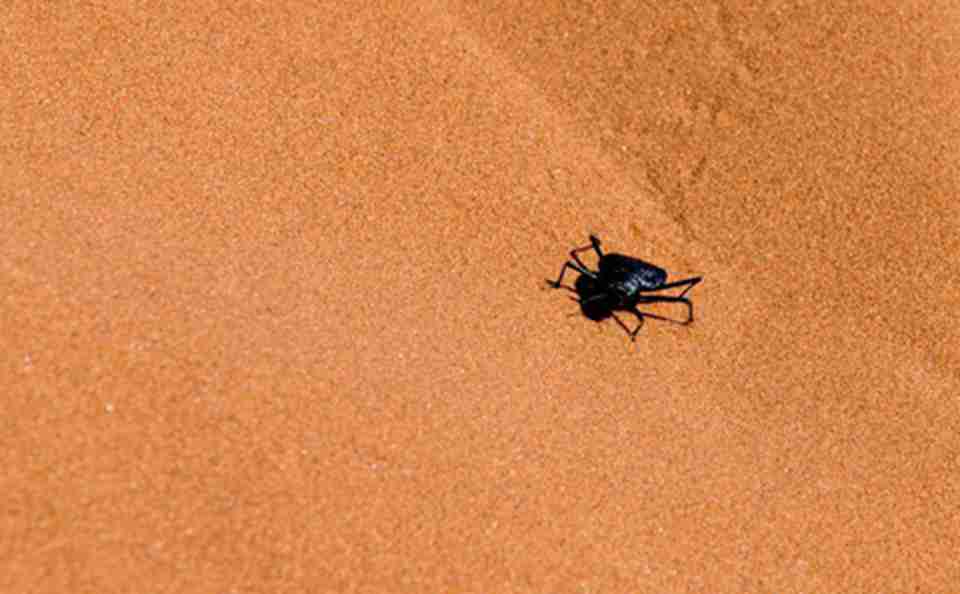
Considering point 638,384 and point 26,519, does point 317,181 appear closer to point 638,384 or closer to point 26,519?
point 638,384

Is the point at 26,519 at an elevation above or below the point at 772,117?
below

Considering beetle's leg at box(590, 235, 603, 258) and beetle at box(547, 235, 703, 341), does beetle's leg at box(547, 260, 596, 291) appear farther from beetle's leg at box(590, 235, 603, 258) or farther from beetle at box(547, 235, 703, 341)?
beetle's leg at box(590, 235, 603, 258)

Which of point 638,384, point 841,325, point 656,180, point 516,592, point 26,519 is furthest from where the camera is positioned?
point 656,180

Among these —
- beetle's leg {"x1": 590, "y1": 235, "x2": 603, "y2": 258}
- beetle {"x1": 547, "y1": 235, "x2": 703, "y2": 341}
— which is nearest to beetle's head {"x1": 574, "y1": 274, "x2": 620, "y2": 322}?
beetle {"x1": 547, "y1": 235, "x2": 703, "y2": 341}

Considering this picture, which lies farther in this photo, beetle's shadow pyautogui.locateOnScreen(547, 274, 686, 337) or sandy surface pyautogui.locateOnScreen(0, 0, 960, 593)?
beetle's shadow pyautogui.locateOnScreen(547, 274, 686, 337)

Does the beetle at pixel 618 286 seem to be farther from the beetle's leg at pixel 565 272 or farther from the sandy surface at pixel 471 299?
the sandy surface at pixel 471 299

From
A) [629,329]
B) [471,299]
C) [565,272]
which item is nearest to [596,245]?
[565,272]

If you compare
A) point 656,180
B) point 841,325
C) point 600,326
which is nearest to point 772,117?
point 656,180
